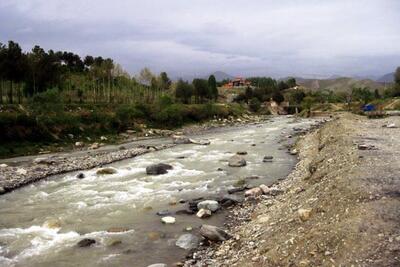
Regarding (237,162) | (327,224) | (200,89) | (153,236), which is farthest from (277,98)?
(327,224)

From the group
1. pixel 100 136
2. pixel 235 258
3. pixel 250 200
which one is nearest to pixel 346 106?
pixel 100 136

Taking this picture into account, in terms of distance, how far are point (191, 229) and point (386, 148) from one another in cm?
1589

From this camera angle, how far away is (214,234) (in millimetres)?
17141

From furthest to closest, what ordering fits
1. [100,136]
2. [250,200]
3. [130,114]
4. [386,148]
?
[130,114], [100,136], [386,148], [250,200]

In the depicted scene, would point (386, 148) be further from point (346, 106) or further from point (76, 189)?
point (346, 106)

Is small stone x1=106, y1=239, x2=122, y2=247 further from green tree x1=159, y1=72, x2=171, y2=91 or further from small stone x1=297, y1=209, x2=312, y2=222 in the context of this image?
green tree x1=159, y1=72, x2=171, y2=91

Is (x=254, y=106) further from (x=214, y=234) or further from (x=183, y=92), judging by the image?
(x=214, y=234)

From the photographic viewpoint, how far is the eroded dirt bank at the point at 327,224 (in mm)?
11805

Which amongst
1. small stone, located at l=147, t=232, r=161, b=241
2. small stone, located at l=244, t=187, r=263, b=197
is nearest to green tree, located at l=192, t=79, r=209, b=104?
small stone, located at l=244, t=187, r=263, b=197

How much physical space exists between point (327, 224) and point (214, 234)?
529 cm

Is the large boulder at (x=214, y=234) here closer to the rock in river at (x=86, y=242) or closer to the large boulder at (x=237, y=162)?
the rock in river at (x=86, y=242)

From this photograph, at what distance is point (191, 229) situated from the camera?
63.5ft

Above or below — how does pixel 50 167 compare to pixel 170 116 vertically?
below

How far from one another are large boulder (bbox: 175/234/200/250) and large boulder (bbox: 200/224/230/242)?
0.44 m
